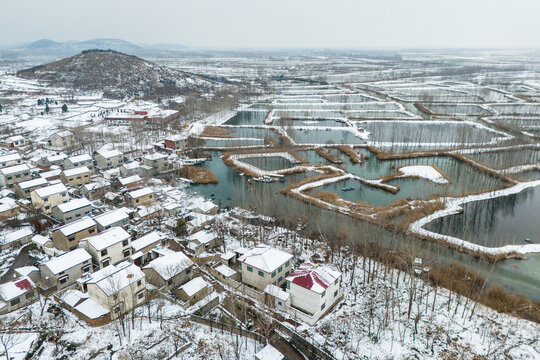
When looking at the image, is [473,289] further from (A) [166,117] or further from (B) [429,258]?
(A) [166,117]

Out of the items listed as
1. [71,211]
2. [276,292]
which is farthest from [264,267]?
[71,211]

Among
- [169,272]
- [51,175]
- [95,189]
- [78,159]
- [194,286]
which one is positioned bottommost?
[194,286]

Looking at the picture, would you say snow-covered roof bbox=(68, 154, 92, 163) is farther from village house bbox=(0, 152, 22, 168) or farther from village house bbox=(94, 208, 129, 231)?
village house bbox=(94, 208, 129, 231)

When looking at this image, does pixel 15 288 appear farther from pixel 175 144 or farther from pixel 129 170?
pixel 175 144

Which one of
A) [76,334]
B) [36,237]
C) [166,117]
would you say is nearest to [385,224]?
[76,334]

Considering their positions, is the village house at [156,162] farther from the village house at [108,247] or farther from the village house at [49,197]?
the village house at [108,247]
